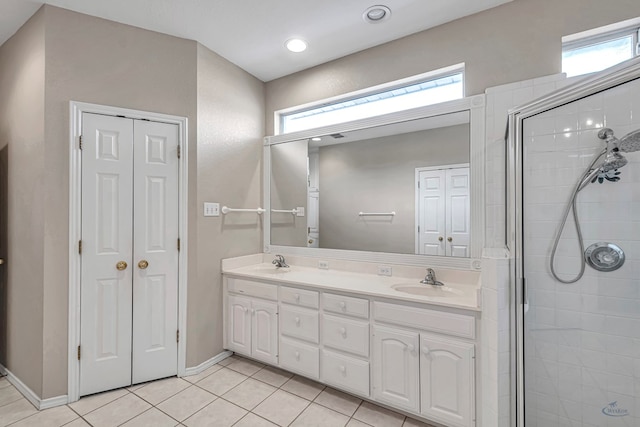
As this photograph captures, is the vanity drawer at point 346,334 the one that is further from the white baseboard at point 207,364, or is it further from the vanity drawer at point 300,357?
the white baseboard at point 207,364

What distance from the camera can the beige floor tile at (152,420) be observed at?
1737 mm

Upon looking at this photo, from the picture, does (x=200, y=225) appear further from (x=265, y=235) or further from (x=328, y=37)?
(x=328, y=37)

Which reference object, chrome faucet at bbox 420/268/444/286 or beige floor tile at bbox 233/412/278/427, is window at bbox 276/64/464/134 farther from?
beige floor tile at bbox 233/412/278/427

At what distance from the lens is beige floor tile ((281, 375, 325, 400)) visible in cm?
205

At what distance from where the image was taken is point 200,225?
236 centimetres

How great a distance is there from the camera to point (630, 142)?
1.38 metres

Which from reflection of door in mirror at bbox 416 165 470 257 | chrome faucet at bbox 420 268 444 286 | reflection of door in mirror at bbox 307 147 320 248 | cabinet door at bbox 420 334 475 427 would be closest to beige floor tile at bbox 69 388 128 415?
reflection of door in mirror at bbox 307 147 320 248

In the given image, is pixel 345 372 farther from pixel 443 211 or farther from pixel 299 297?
pixel 443 211

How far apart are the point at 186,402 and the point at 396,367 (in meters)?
1.43

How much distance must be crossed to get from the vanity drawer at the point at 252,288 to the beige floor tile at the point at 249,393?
2.08 feet

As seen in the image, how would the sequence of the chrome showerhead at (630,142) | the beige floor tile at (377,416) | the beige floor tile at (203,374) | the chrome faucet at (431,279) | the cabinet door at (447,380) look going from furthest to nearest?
1. the beige floor tile at (203,374)
2. the chrome faucet at (431,279)
3. the beige floor tile at (377,416)
4. the cabinet door at (447,380)
5. the chrome showerhead at (630,142)

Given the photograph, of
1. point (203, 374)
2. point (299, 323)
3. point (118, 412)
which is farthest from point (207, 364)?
point (299, 323)

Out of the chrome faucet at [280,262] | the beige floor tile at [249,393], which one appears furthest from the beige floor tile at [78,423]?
the chrome faucet at [280,262]

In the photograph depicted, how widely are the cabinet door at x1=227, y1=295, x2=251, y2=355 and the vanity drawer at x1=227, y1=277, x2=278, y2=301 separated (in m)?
0.07
